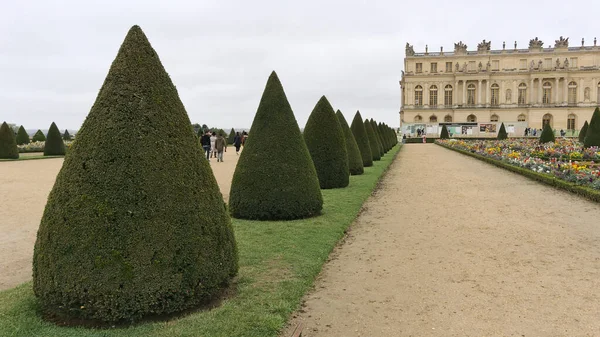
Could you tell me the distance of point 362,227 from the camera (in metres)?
7.36

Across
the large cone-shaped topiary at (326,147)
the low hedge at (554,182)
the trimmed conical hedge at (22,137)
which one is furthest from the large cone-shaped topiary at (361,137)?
the trimmed conical hedge at (22,137)

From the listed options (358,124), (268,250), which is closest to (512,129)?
(358,124)

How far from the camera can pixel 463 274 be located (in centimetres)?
491

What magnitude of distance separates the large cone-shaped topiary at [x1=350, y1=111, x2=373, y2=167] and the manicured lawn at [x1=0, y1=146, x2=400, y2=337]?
1057 centimetres

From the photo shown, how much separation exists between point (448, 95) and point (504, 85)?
8623mm

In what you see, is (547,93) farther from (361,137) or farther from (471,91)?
(361,137)

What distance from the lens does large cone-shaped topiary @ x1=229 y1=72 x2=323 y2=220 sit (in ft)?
24.6

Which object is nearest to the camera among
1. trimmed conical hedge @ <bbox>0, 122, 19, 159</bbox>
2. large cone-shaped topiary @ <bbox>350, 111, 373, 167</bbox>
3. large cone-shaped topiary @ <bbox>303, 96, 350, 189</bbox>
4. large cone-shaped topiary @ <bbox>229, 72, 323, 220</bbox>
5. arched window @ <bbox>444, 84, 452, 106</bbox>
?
large cone-shaped topiary @ <bbox>229, 72, 323, 220</bbox>

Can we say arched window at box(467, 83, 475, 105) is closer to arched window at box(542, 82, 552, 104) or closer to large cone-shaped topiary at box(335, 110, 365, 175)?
arched window at box(542, 82, 552, 104)

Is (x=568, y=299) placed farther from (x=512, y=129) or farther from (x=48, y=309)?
(x=512, y=129)

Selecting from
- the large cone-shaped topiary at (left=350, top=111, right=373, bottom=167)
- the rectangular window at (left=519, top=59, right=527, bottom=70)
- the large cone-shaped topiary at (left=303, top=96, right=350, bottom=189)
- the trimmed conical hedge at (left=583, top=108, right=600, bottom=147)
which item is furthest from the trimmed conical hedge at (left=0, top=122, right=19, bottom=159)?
the rectangular window at (left=519, top=59, right=527, bottom=70)

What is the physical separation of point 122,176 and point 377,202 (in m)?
7.25

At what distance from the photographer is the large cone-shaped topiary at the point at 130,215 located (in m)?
3.29

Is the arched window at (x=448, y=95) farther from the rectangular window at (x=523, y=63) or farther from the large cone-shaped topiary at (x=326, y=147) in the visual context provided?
the large cone-shaped topiary at (x=326, y=147)
